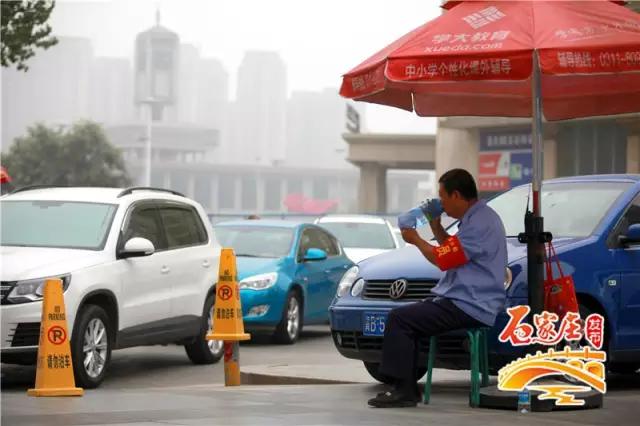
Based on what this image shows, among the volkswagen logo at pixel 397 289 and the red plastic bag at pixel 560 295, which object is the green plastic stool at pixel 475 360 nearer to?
Result: the red plastic bag at pixel 560 295

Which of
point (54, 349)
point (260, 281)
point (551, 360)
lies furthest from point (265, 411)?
point (260, 281)

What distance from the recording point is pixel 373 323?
9.72 meters

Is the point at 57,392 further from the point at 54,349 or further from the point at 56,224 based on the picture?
the point at 56,224

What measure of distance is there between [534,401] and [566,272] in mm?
1324

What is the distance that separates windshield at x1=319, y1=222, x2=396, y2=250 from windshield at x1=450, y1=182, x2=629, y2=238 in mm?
11519

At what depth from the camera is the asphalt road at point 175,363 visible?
488 inches

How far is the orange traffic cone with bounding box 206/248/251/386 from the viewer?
11.1m

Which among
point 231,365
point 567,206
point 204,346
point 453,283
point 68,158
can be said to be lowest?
point 204,346

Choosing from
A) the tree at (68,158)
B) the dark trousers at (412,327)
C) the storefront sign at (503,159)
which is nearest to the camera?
the dark trousers at (412,327)

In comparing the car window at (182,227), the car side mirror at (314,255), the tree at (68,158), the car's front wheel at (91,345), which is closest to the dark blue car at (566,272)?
the car's front wheel at (91,345)

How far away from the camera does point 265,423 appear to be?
786 cm

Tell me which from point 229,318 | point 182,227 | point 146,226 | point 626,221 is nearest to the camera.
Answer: point 626,221

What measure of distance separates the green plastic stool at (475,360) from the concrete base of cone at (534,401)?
0.23 feet

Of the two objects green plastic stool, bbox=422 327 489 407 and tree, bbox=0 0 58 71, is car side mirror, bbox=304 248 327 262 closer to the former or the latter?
green plastic stool, bbox=422 327 489 407
